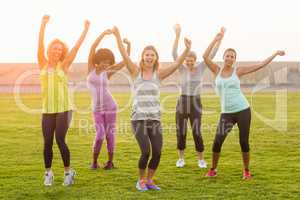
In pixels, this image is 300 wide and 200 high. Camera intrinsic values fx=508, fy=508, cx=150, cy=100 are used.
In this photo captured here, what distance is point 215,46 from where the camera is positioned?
8375 millimetres

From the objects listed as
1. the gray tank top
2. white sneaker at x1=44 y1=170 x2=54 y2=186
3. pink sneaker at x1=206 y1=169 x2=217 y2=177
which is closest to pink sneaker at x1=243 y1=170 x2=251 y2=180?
pink sneaker at x1=206 y1=169 x2=217 y2=177

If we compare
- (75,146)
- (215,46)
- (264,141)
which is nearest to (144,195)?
(215,46)

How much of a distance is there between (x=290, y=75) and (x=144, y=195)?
37784 millimetres

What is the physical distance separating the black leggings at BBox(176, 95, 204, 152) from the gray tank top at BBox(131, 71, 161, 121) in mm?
1753

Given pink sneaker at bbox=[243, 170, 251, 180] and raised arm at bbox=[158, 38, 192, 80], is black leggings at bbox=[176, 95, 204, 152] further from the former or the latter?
raised arm at bbox=[158, 38, 192, 80]

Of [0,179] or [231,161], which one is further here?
[231,161]

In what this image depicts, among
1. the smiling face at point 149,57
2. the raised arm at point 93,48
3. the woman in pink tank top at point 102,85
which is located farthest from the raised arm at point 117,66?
the smiling face at point 149,57

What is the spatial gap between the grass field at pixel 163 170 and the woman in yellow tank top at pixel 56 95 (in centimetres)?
50

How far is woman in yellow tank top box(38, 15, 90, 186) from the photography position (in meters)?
7.36

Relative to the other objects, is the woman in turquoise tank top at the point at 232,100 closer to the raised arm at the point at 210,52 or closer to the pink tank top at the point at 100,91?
the raised arm at the point at 210,52

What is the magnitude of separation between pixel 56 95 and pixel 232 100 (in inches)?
105

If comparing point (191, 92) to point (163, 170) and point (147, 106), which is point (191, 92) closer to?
point (163, 170)

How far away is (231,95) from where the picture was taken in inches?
308

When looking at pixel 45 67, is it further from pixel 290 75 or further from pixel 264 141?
pixel 290 75
